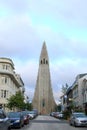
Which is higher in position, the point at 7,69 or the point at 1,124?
the point at 7,69

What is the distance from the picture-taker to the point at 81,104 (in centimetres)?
11450

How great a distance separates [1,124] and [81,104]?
95.3 meters

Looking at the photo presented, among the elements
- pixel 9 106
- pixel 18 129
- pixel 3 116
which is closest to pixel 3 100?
pixel 9 106

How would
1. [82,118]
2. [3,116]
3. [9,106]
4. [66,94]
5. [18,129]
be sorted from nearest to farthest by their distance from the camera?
[3,116] → [18,129] → [82,118] → [9,106] → [66,94]

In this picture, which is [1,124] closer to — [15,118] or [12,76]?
[15,118]

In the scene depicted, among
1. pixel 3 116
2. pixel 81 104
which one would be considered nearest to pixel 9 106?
pixel 81 104

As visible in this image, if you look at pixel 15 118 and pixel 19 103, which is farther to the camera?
pixel 19 103

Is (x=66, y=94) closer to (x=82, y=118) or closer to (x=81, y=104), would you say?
(x=81, y=104)

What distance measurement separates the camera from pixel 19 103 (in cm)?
9469

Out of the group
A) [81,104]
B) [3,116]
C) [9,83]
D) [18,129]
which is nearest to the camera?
[3,116]

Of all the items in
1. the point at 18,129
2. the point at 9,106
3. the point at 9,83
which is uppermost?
the point at 9,83

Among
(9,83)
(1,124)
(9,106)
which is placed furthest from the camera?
(9,83)

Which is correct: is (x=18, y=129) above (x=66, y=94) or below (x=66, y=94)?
below

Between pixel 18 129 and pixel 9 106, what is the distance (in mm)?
58986
